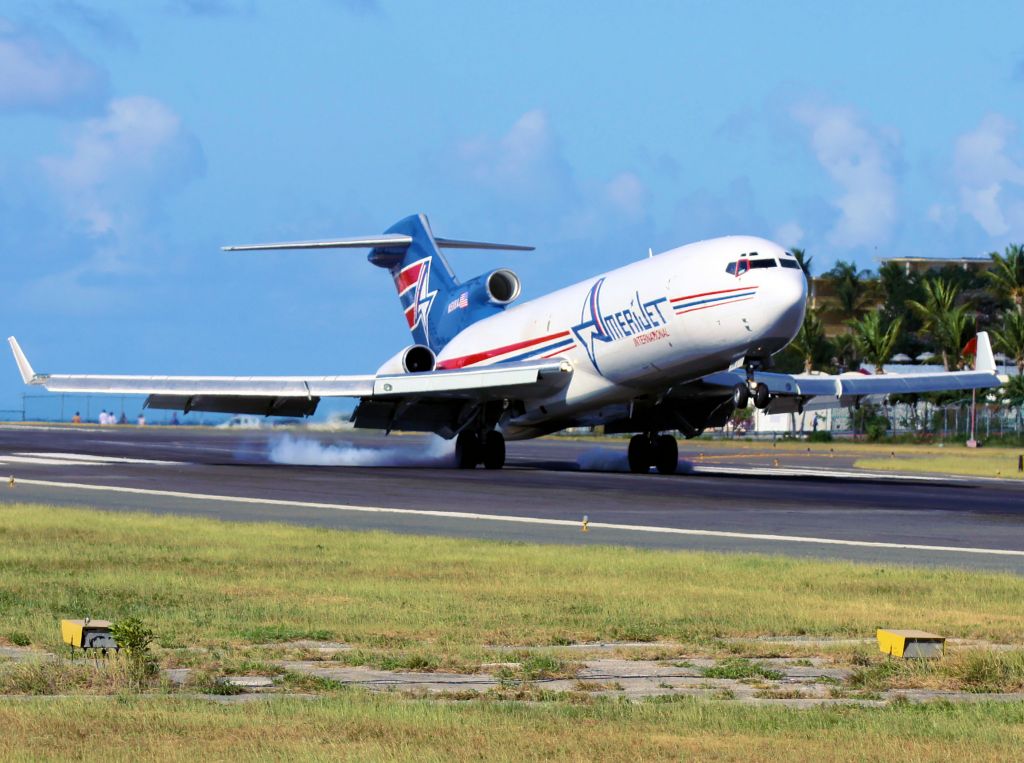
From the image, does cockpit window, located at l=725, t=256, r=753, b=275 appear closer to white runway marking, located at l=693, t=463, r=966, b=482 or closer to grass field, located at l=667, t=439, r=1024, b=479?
white runway marking, located at l=693, t=463, r=966, b=482

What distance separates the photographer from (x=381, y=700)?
9.44 meters

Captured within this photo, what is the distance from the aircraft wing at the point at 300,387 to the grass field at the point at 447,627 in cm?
1920

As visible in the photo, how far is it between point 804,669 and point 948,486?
98.6ft

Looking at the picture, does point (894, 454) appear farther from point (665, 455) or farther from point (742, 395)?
point (742, 395)

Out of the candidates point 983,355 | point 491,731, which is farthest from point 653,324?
point 491,731

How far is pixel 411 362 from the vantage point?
4994 cm

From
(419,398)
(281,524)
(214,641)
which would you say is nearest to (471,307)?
(419,398)

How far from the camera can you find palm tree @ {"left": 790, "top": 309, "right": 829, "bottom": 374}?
118 metres

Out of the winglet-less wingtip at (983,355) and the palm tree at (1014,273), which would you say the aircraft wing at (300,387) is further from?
the palm tree at (1014,273)

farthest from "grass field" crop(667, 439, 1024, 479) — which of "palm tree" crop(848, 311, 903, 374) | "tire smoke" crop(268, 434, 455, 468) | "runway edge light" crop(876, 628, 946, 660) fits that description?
"runway edge light" crop(876, 628, 946, 660)

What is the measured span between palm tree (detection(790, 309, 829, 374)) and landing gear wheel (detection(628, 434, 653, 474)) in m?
72.8

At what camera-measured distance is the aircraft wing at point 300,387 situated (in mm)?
42750

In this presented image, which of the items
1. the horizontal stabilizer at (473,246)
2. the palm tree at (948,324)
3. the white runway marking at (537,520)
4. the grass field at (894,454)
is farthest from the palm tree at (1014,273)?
the white runway marking at (537,520)

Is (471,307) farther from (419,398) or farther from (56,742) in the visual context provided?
(56,742)
